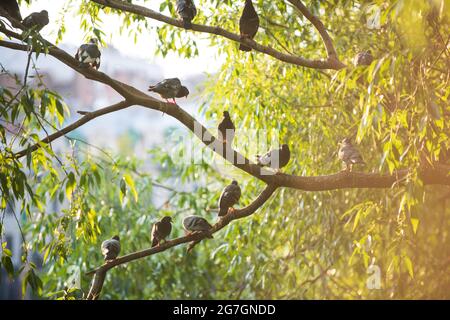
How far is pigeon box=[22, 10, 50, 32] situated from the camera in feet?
10.2

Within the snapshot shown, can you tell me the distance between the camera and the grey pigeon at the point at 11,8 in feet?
9.73

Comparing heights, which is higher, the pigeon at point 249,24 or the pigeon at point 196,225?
the pigeon at point 249,24

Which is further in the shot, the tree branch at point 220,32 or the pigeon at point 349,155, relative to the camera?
the pigeon at point 349,155

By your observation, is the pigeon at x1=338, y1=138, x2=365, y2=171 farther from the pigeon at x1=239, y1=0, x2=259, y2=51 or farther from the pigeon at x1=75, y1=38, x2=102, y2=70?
the pigeon at x1=75, y1=38, x2=102, y2=70

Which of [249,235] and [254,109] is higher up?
[254,109]

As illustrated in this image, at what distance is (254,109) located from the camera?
14.0 ft

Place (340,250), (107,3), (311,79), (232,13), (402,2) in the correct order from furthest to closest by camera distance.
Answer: (340,250)
(311,79)
(232,13)
(107,3)
(402,2)

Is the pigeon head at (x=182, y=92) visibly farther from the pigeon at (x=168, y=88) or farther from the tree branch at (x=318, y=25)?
the tree branch at (x=318, y=25)

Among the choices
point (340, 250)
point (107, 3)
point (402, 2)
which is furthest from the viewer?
point (340, 250)

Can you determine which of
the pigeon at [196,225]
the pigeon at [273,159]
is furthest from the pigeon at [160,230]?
the pigeon at [273,159]

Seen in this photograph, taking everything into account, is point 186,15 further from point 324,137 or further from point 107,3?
point 324,137

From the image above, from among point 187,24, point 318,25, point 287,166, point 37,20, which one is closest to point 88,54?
point 37,20
